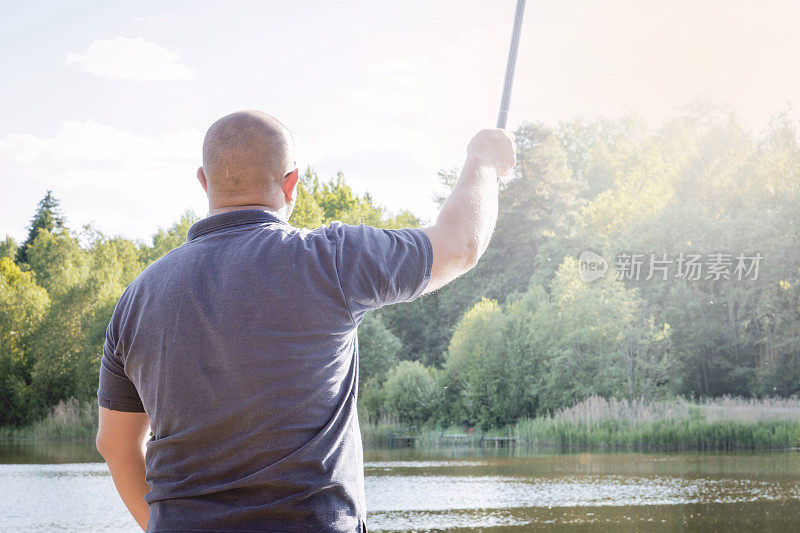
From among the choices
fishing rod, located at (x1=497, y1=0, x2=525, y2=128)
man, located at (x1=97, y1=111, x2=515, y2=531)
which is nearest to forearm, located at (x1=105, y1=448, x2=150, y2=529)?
man, located at (x1=97, y1=111, x2=515, y2=531)

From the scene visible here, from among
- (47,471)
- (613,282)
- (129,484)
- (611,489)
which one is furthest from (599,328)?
(129,484)

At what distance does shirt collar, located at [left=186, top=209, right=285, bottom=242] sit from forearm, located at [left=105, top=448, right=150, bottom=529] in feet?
1.53

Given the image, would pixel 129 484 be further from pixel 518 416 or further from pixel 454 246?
pixel 518 416

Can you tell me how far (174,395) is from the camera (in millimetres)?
1467

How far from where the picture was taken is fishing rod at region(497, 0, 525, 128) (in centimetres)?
188

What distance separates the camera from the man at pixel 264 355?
1410 millimetres

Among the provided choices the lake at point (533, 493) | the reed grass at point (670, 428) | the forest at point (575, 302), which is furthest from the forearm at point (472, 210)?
the forest at point (575, 302)

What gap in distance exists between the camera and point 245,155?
161 centimetres

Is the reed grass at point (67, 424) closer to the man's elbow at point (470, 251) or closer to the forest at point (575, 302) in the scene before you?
the forest at point (575, 302)

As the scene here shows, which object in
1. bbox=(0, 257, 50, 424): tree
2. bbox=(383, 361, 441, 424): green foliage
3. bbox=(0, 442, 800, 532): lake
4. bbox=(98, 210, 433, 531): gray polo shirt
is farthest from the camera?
bbox=(0, 257, 50, 424): tree

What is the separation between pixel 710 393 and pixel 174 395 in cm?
3227

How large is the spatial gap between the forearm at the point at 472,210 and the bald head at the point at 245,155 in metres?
0.32

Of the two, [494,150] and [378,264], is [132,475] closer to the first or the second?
[378,264]

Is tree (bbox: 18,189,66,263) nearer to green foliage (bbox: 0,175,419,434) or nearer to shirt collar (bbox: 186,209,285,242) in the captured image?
green foliage (bbox: 0,175,419,434)
